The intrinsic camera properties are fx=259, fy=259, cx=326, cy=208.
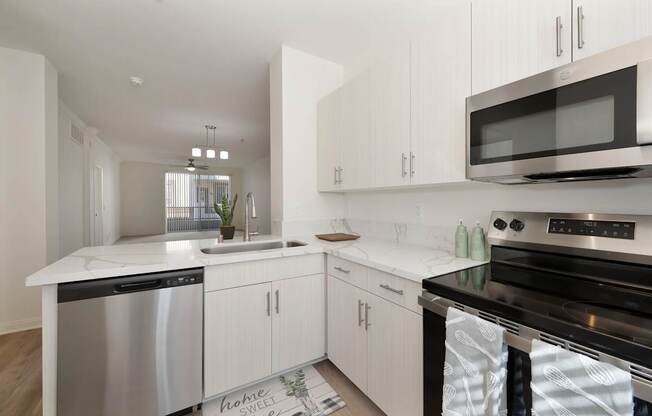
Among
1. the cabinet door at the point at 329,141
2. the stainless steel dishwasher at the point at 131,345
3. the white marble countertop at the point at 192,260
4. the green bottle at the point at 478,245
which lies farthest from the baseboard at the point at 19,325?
the green bottle at the point at 478,245

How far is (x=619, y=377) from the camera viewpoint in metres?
0.58

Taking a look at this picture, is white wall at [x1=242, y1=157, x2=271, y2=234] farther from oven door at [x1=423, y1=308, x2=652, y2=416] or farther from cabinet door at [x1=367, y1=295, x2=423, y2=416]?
oven door at [x1=423, y1=308, x2=652, y2=416]

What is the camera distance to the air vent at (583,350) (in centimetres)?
63

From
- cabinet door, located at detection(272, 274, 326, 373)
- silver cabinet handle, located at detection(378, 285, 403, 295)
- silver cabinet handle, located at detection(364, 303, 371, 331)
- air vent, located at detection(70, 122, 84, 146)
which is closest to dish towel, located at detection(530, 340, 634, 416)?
silver cabinet handle, located at detection(378, 285, 403, 295)

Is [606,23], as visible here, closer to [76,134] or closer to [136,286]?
[136,286]

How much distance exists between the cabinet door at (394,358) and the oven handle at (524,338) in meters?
0.20

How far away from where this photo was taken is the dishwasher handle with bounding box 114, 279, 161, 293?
1.31 meters

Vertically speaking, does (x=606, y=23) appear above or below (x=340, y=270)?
above

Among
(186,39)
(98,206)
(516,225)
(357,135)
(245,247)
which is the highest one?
(186,39)

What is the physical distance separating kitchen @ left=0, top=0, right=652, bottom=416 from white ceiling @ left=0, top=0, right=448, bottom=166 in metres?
0.04

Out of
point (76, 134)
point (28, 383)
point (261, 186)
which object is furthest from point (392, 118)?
point (261, 186)

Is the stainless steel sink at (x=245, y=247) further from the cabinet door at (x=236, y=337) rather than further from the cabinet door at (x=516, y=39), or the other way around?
the cabinet door at (x=516, y=39)

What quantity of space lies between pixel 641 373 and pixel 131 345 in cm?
189

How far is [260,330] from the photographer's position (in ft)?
5.48
